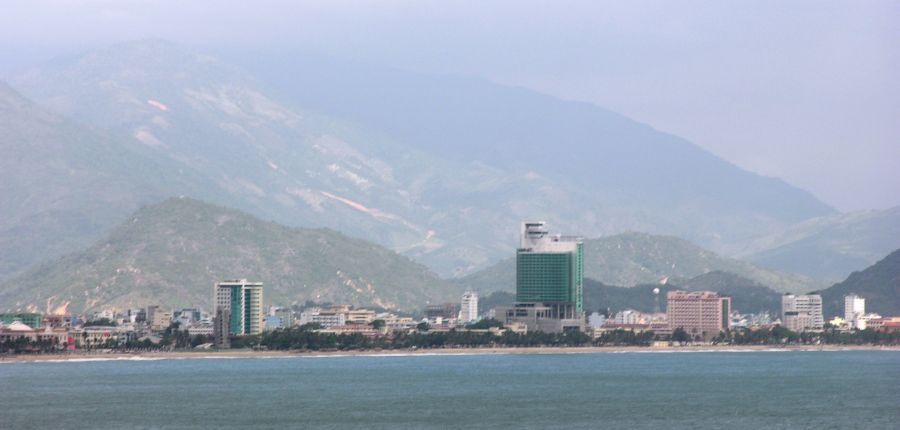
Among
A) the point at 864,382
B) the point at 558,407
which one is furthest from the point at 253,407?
the point at 864,382

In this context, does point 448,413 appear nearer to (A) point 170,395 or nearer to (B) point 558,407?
(B) point 558,407

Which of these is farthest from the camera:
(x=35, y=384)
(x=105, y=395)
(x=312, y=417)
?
(x=35, y=384)

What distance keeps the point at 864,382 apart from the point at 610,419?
56.1m

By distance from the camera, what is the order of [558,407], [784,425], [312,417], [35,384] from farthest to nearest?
1. [35,384]
2. [558,407]
3. [312,417]
4. [784,425]

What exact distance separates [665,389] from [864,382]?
2334cm

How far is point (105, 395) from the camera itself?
178 m

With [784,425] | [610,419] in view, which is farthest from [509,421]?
[784,425]

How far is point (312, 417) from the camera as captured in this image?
500 ft

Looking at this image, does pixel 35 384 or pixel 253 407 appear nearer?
pixel 253 407

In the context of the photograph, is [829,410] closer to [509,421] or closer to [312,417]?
[509,421]

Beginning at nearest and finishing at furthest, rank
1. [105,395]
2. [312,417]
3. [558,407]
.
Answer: [312,417] → [558,407] → [105,395]

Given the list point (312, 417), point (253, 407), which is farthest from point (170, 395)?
point (312, 417)

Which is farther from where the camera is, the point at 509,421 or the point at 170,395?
the point at 170,395

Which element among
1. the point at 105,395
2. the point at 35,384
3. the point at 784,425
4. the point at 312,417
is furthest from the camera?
the point at 35,384
